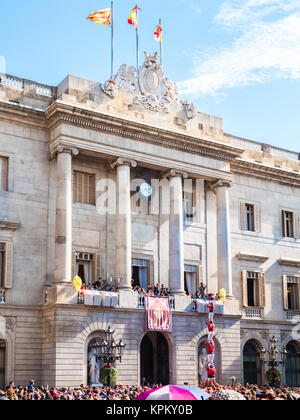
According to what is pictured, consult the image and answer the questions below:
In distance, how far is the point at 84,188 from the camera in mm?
38125

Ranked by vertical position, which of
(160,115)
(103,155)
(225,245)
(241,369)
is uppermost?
(160,115)

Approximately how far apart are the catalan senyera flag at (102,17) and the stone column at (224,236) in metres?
12.5

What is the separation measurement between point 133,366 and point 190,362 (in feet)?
13.3

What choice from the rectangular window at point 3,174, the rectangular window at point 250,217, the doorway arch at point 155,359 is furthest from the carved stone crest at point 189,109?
the doorway arch at point 155,359

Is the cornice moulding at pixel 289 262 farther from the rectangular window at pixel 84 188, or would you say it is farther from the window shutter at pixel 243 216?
the rectangular window at pixel 84 188

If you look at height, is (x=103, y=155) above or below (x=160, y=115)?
below

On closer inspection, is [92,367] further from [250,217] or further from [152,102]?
[250,217]

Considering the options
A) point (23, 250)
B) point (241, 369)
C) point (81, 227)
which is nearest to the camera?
point (23, 250)

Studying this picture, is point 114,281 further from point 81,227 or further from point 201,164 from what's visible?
point 201,164

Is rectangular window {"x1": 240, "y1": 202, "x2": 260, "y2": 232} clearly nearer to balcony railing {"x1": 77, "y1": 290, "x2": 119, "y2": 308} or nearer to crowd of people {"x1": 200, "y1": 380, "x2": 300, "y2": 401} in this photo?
balcony railing {"x1": 77, "y1": 290, "x2": 119, "y2": 308}

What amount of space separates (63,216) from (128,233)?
13.6 feet

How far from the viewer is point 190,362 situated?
1470 inches
